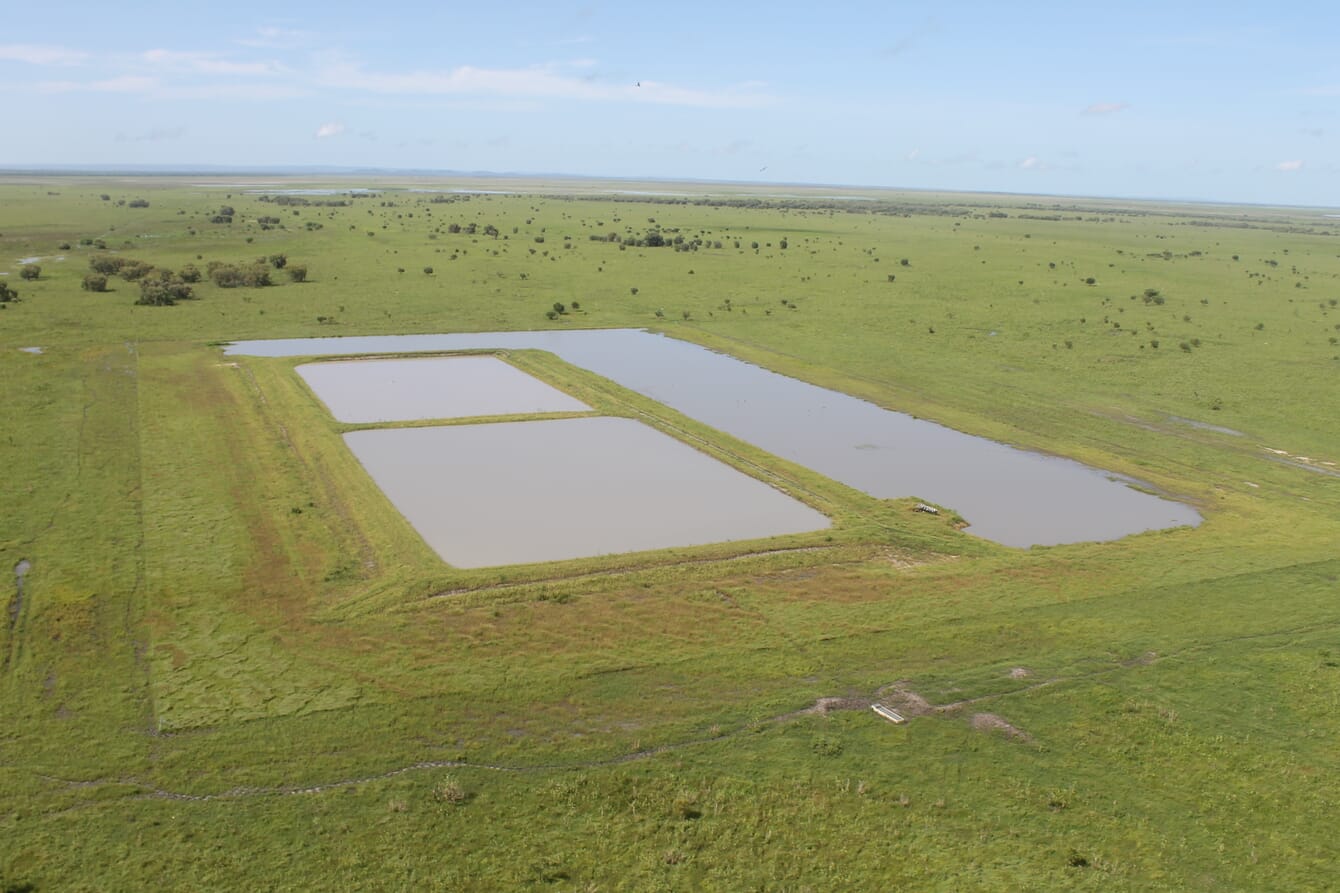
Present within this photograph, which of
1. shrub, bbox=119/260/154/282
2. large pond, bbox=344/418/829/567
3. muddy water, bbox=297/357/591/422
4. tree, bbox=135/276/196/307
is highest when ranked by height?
shrub, bbox=119/260/154/282

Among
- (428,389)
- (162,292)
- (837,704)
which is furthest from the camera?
(162,292)

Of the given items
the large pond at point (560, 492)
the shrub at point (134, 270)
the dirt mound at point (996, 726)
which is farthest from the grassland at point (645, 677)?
the shrub at point (134, 270)

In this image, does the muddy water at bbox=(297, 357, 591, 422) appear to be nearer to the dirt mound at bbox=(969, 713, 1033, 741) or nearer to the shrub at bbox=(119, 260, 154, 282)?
the dirt mound at bbox=(969, 713, 1033, 741)

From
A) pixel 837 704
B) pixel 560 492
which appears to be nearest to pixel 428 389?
pixel 560 492

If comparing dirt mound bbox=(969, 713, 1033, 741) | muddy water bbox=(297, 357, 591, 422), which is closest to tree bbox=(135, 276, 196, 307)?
muddy water bbox=(297, 357, 591, 422)

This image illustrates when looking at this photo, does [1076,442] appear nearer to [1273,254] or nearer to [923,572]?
[923,572]

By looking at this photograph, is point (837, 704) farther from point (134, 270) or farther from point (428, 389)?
point (134, 270)
